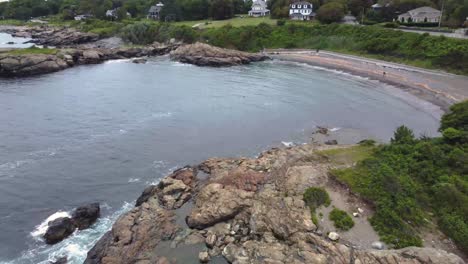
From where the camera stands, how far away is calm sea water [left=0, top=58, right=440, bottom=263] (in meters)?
32.8

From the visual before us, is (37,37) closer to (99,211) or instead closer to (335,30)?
(335,30)

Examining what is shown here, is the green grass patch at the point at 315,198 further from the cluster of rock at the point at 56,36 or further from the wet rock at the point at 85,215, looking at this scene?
the cluster of rock at the point at 56,36

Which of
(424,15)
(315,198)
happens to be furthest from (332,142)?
(424,15)

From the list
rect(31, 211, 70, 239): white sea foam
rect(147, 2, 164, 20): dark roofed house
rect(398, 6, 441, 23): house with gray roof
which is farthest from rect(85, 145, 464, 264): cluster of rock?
rect(147, 2, 164, 20): dark roofed house

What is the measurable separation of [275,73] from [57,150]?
53.3 meters

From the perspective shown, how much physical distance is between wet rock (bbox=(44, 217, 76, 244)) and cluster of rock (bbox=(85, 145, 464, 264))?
3636 mm

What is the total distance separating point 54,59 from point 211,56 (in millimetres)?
37448

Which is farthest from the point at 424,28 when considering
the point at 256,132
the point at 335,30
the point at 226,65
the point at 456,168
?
the point at 456,168

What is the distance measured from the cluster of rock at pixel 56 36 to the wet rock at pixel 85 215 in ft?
348

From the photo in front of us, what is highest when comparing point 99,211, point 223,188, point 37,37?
point 37,37

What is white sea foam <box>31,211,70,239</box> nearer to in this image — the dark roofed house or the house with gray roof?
the house with gray roof

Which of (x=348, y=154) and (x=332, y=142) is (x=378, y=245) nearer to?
(x=348, y=154)

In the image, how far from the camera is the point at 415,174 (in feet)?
101

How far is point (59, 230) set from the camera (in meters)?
28.0
